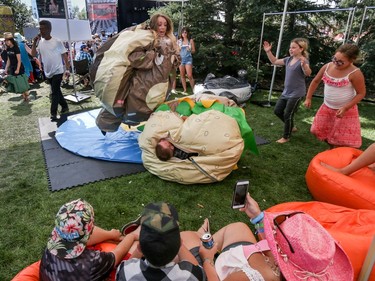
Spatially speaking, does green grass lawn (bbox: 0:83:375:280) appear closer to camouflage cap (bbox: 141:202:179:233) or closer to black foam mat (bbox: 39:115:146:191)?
black foam mat (bbox: 39:115:146:191)

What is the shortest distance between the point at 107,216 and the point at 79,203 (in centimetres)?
128

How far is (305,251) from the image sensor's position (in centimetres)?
117

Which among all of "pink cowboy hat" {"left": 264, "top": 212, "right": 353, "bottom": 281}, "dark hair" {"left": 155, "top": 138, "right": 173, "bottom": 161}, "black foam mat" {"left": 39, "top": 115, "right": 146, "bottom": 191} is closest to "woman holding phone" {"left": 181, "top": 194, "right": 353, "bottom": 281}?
"pink cowboy hat" {"left": 264, "top": 212, "right": 353, "bottom": 281}

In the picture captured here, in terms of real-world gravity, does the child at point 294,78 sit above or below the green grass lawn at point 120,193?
above

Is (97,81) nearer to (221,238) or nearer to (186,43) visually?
(221,238)

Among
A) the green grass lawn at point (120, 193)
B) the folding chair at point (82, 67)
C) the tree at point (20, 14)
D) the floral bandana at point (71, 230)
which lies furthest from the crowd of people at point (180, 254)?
the tree at point (20, 14)

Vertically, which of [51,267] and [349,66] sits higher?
[349,66]

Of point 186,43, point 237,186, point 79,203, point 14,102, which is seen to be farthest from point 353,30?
point 14,102

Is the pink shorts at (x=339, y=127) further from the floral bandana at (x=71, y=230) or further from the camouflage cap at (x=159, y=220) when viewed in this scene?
the floral bandana at (x=71, y=230)

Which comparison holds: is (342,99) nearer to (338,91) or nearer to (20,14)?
(338,91)

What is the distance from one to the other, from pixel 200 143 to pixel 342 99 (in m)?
1.71

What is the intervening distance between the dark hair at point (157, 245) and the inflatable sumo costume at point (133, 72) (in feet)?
8.61

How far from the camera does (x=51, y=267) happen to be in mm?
1445

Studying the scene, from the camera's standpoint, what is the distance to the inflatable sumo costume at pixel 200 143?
3098 millimetres
